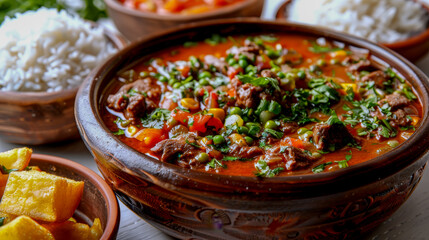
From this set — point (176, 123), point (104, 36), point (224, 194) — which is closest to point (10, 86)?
point (104, 36)

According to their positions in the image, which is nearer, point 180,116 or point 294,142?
point 294,142

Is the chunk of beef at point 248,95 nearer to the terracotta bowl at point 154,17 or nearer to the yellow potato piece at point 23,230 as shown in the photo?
the yellow potato piece at point 23,230

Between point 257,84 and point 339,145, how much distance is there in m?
0.59

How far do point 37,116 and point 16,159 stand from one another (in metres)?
0.92

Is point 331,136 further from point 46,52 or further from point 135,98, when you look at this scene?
point 46,52

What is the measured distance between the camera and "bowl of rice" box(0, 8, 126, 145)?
3.37 metres

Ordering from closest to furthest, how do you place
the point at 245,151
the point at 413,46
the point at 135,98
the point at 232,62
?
1. the point at 245,151
2. the point at 135,98
3. the point at 232,62
4. the point at 413,46

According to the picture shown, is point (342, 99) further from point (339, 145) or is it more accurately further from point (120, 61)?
point (120, 61)

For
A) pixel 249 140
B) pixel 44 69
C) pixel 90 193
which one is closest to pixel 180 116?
pixel 249 140

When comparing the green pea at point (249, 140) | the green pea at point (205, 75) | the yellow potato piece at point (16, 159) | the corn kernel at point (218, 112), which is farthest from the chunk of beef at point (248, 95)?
the yellow potato piece at point (16, 159)

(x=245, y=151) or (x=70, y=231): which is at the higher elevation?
(x=245, y=151)

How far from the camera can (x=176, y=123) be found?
2752 mm

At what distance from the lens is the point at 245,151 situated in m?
2.48

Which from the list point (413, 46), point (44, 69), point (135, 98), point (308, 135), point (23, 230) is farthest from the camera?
point (413, 46)
